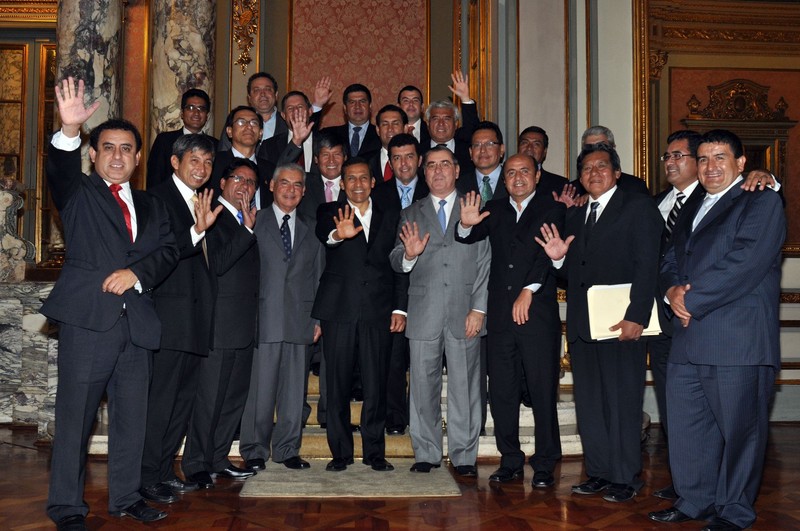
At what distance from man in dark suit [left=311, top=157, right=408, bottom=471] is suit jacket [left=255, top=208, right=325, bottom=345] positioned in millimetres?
108

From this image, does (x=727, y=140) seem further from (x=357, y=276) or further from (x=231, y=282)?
(x=231, y=282)

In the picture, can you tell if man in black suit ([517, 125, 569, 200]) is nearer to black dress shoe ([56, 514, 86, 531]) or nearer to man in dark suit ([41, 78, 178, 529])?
man in dark suit ([41, 78, 178, 529])

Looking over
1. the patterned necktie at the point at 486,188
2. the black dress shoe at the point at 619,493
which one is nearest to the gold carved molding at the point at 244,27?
the patterned necktie at the point at 486,188

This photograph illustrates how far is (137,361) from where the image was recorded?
3484 millimetres

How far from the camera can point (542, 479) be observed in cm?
414

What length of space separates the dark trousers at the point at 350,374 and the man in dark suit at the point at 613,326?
3.15 feet

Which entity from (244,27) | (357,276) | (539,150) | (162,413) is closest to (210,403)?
(162,413)

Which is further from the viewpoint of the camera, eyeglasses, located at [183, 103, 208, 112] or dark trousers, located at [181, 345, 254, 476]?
eyeglasses, located at [183, 103, 208, 112]

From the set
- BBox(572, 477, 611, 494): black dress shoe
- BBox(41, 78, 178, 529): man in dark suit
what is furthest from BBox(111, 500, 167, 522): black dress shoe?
BBox(572, 477, 611, 494): black dress shoe

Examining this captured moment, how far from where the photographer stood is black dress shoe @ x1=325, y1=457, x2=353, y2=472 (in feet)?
14.0

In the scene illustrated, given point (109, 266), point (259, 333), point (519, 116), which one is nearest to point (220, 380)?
point (259, 333)

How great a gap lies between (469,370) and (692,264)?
1263 millimetres

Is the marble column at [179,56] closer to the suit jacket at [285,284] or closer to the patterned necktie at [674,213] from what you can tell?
the suit jacket at [285,284]

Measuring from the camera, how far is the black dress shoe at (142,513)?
11.4ft
